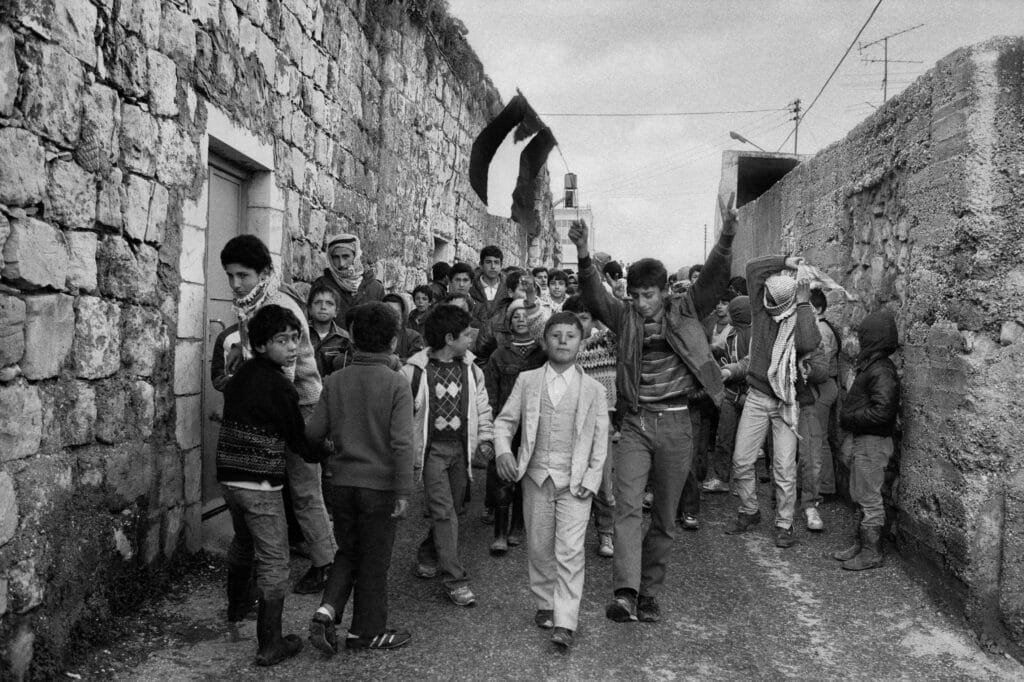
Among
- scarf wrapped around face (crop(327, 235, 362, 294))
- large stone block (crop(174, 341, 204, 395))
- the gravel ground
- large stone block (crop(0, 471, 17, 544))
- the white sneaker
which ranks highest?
scarf wrapped around face (crop(327, 235, 362, 294))

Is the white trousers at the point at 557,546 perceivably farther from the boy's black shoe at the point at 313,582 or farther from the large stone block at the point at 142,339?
the large stone block at the point at 142,339

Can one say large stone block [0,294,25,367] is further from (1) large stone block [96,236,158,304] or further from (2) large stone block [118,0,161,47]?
(2) large stone block [118,0,161,47]

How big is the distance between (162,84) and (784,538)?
4387 millimetres

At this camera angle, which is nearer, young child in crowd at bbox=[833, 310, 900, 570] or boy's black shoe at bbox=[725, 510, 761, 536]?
young child in crowd at bbox=[833, 310, 900, 570]

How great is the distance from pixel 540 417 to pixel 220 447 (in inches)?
56.1

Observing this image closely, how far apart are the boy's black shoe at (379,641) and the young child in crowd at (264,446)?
23 centimetres

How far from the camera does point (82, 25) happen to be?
3.40 meters

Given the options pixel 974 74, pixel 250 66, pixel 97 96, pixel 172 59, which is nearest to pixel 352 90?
pixel 250 66

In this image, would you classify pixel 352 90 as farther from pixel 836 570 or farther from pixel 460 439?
pixel 836 570

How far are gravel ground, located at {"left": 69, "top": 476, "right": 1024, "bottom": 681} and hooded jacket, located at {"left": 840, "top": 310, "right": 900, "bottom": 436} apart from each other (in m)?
0.81

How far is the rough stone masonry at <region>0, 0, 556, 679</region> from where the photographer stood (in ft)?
9.90

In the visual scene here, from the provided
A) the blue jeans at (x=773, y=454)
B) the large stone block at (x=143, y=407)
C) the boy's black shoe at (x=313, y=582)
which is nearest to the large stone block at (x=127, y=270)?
the large stone block at (x=143, y=407)

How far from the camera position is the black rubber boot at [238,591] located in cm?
373

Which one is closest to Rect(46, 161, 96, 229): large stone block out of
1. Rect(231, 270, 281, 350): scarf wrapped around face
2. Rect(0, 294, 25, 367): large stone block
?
Rect(0, 294, 25, 367): large stone block
